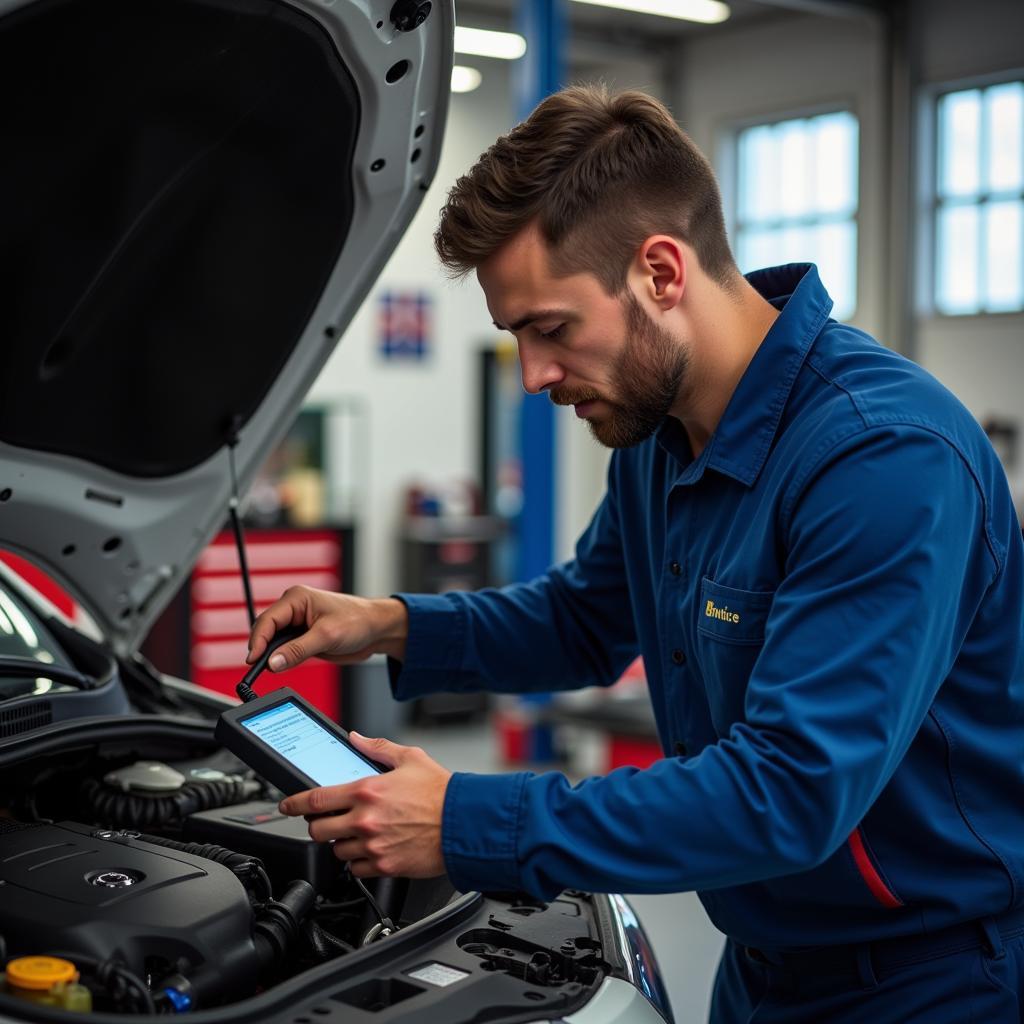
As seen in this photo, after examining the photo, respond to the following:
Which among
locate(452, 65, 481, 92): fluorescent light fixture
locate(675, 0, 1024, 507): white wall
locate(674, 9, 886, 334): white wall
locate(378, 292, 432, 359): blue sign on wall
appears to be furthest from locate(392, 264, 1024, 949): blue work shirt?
locate(674, 9, 886, 334): white wall

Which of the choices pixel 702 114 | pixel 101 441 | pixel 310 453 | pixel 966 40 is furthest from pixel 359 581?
pixel 101 441

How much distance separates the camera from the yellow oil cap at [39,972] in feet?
3.50

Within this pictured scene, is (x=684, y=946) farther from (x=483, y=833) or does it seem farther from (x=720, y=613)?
(x=483, y=833)

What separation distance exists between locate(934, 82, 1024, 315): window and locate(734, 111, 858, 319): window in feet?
1.75

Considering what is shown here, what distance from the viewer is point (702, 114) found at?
851 centimetres

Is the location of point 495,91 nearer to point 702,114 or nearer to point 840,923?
point 702,114

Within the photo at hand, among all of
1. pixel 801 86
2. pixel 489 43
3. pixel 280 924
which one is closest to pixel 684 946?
pixel 280 924

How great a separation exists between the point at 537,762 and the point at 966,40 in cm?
464

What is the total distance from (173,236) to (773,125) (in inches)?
286

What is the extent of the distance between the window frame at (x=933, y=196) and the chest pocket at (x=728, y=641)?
644 cm

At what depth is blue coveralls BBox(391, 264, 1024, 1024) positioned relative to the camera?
3.55ft

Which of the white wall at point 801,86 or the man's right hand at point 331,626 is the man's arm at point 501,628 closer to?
the man's right hand at point 331,626

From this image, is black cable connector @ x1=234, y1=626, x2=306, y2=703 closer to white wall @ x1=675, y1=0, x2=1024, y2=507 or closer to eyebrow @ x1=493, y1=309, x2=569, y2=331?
eyebrow @ x1=493, y1=309, x2=569, y2=331

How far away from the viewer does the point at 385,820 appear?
112cm
